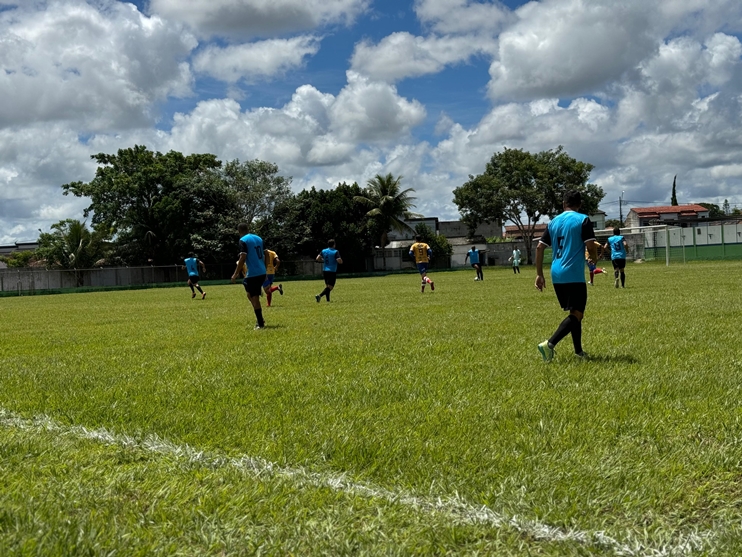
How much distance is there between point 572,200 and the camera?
7.65 meters

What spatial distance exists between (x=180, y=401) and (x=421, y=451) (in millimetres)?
2426

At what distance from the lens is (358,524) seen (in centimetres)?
304

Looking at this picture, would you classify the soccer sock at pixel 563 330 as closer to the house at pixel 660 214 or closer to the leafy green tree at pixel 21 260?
the leafy green tree at pixel 21 260

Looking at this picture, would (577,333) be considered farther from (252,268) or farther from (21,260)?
(21,260)

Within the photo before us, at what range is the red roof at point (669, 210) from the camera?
116m

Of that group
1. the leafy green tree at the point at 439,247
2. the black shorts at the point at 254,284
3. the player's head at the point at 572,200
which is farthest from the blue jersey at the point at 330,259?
the leafy green tree at the point at 439,247

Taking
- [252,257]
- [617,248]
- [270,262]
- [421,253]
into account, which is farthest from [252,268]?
[617,248]

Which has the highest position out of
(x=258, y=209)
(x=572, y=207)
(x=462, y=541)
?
(x=258, y=209)

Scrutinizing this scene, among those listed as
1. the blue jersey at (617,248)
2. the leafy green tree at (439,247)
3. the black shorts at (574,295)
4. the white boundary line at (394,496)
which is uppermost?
the leafy green tree at (439,247)

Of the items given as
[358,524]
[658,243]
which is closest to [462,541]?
[358,524]

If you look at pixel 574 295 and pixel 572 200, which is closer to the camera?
pixel 574 295

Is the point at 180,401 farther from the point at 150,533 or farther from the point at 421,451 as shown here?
the point at 150,533

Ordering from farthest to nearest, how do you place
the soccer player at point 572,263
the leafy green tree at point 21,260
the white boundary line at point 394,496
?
the leafy green tree at point 21,260 → the soccer player at point 572,263 → the white boundary line at point 394,496

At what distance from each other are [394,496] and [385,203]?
212 feet
